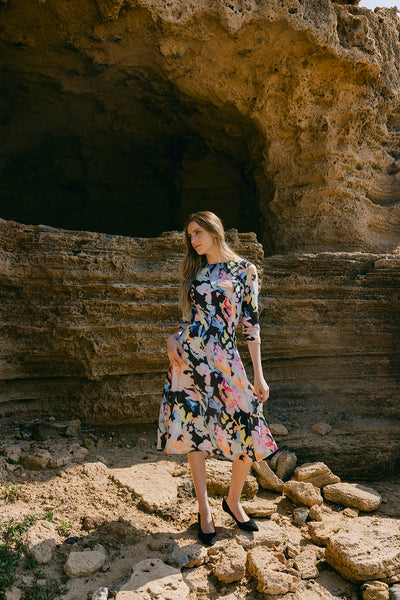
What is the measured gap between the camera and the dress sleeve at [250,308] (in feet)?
8.71

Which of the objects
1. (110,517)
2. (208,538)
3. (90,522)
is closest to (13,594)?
(90,522)

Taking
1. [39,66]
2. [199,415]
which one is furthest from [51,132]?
[199,415]

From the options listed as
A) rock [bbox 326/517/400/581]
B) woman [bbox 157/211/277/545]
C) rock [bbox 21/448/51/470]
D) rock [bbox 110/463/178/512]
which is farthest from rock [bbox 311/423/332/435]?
rock [bbox 21/448/51/470]

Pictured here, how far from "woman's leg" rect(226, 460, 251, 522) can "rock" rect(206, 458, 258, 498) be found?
46cm

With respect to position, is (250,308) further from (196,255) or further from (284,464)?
(284,464)

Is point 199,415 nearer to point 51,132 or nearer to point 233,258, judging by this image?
point 233,258

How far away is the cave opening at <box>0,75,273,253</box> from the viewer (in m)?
5.21

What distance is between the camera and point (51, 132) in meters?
5.50

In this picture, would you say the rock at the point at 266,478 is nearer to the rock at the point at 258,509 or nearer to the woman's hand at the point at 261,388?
the rock at the point at 258,509

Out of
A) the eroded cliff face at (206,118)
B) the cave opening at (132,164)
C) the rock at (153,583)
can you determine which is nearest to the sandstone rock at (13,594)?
the rock at (153,583)

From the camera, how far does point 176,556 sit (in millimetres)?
2434

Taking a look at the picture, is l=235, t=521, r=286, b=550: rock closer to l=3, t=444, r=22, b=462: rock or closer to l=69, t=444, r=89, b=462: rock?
l=69, t=444, r=89, b=462: rock

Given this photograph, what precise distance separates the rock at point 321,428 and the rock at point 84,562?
2.36m

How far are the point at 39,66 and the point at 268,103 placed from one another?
2289mm
